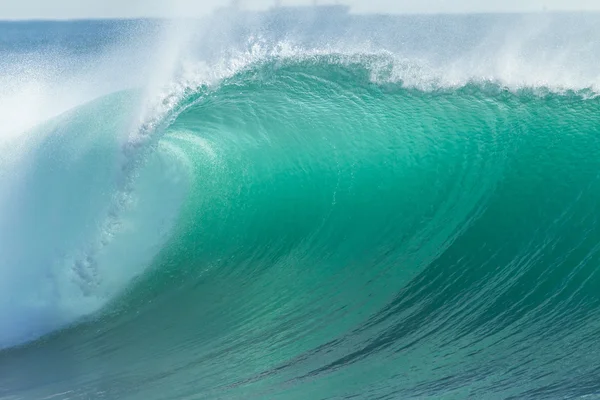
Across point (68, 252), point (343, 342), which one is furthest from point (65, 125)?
point (343, 342)

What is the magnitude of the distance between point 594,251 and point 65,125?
7.01 meters

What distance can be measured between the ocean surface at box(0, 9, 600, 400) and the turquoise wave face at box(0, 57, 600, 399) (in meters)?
0.03

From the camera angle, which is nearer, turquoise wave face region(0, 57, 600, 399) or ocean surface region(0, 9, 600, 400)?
turquoise wave face region(0, 57, 600, 399)

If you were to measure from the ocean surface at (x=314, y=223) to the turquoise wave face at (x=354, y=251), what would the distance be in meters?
0.03

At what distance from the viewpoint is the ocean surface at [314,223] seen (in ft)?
20.6

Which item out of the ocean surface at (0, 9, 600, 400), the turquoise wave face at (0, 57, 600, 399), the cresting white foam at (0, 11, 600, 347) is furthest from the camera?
the cresting white foam at (0, 11, 600, 347)

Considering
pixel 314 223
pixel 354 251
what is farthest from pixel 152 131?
pixel 354 251

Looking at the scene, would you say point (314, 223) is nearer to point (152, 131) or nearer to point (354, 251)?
point (354, 251)

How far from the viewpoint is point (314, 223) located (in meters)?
8.11

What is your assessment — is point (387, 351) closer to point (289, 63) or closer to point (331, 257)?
point (331, 257)

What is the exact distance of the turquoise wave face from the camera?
6148 mm

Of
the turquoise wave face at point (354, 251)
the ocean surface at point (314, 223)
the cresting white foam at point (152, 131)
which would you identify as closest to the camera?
the turquoise wave face at point (354, 251)

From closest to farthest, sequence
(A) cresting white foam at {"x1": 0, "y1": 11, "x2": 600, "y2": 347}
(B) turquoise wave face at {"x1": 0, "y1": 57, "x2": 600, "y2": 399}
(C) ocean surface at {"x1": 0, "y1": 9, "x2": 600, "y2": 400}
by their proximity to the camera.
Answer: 1. (B) turquoise wave face at {"x1": 0, "y1": 57, "x2": 600, "y2": 399}
2. (C) ocean surface at {"x1": 0, "y1": 9, "x2": 600, "y2": 400}
3. (A) cresting white foam at {"x1": 0, "y1": 11, "x2": 600, "y2": 347}

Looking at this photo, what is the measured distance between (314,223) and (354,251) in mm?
728
